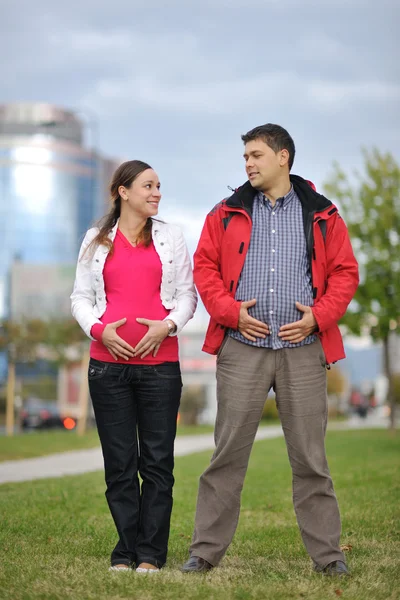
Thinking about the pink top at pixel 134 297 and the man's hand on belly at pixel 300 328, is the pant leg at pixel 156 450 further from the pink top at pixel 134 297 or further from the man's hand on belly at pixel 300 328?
the man's hand on belly at pixel 300 328

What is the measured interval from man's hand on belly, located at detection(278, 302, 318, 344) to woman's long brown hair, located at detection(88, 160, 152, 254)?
926mm

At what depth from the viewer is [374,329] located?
2461cm

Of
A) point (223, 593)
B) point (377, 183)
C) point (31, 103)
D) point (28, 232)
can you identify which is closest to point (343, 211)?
point (377, 183)

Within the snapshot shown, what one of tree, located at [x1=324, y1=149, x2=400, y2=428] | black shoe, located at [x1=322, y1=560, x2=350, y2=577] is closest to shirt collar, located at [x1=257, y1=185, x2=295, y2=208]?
black shoe, located at [x1=322, y1=560, x2=350, y2=577]

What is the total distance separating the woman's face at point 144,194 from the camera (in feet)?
17.6

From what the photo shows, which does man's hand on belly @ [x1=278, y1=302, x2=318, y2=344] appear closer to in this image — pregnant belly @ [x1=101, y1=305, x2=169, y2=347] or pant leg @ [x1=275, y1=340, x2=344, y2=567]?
pant leg @ [x1=275, y1=340, x2=344, y2=567]

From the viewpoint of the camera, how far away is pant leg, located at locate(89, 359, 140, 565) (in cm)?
518

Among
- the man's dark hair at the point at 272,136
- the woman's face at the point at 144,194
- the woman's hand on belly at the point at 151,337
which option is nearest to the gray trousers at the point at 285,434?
the woman's hand on belly at the point at 151,337

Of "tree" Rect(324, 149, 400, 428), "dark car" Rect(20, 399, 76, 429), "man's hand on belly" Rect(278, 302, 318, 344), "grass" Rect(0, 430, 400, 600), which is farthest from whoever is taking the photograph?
"dark car" Rect(20, 399, 76, 429)

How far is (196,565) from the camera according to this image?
5039 millimetres

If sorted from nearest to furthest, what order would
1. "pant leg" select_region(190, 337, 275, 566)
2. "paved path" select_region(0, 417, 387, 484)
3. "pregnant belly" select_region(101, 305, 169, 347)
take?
"pant leg" select_region(190, 337, 275, 566), "pregnant belly" select_region(101, 305, 169, 347), "paved path" select_region(0, 417, 387, 484)

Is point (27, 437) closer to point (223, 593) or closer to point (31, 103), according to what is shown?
point (223, 593)

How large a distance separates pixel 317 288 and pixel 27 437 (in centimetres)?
1698

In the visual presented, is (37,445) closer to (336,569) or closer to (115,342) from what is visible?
(115,342)
